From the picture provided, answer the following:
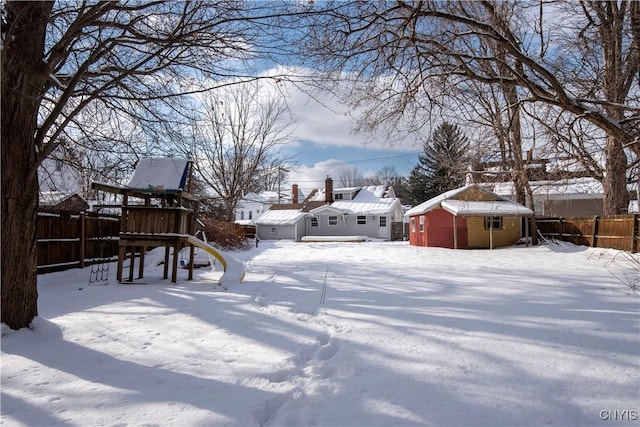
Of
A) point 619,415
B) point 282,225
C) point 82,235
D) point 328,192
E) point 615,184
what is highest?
point 328,192

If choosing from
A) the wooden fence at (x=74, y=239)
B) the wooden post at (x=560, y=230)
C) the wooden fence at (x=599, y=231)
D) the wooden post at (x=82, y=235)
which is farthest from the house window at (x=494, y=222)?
the wooden post at (x=82, y=235)

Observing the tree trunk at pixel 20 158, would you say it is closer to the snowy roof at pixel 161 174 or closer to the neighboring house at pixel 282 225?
the snowy roof at pixel 161 174

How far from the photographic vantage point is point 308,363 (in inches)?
140

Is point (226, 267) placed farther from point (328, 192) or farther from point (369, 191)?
point (369, 191)

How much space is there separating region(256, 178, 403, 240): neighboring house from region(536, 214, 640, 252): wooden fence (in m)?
14.3

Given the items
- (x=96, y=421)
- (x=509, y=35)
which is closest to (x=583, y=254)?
(x=509, y=35)

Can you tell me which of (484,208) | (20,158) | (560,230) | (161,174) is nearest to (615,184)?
(560,230)

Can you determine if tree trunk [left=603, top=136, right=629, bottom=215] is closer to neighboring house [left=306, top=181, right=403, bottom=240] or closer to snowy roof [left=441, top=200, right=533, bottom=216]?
snowy roof [left=441, top=200, right=533, bottom=216]

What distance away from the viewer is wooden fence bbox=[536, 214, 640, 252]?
14580mm

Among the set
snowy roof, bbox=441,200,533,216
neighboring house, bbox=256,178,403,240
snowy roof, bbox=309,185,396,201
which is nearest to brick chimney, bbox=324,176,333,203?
neighboring house, bbox=256,178,403,240

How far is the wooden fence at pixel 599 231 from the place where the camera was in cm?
1458

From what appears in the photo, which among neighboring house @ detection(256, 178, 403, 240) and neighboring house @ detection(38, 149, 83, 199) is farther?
neighboring house @ detection(256, 178, 403, 240)

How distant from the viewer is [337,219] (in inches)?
1425

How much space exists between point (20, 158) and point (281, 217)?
107 feet
